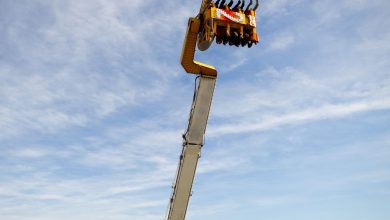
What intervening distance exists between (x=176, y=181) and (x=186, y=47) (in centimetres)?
494

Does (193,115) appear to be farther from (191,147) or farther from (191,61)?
(191,61)

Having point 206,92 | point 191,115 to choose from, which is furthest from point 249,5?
point 191,115

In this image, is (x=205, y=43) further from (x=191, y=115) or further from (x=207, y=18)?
(x=191, y=115)

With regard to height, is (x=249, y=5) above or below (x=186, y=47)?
above

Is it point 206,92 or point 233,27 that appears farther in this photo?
point 206,92

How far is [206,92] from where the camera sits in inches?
584

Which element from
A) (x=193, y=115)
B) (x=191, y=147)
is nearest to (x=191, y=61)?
(x=193, y=115)

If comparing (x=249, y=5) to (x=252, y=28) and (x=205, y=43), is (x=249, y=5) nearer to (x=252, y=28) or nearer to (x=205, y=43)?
(x=252, y=28)

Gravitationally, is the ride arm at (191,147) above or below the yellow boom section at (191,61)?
below

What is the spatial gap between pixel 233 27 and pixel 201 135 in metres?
4.04

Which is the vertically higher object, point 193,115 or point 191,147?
point 193,115

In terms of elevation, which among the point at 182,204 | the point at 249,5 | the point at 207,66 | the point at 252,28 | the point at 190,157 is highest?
the point at 249,5

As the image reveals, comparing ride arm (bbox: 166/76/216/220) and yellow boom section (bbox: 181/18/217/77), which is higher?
yellow boom section (bbox: 181/18/217/77)

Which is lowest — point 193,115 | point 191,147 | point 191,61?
point 191,147
